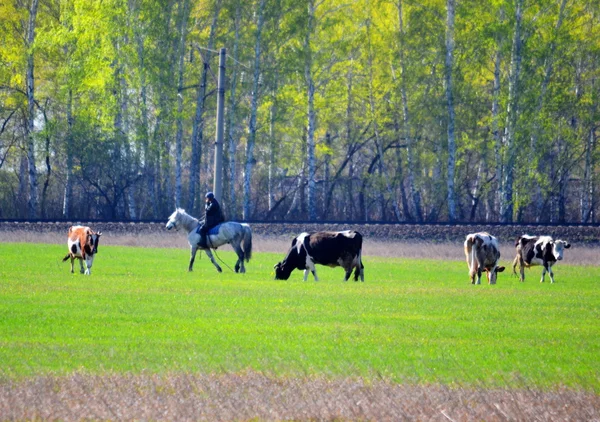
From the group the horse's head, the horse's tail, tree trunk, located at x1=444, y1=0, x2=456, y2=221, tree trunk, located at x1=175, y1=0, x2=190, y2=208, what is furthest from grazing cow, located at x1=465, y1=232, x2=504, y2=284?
tree trunk, located at x1=175, y1=0, x2=190, y2=208

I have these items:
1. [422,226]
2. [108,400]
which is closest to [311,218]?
[422,226]

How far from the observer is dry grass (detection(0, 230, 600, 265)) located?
36.1 metres

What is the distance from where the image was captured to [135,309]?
17.4m

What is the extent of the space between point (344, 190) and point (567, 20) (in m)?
16.7

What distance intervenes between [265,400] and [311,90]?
41024 millimetres

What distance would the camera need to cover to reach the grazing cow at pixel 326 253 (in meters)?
26.0

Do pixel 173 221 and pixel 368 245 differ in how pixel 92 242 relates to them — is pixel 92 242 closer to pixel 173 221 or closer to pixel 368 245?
pixel 173 221

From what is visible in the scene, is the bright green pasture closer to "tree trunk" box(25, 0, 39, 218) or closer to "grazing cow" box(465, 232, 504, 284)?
"grazing cow" box(465, 232, 504, 284)

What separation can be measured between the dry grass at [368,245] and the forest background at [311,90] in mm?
8296

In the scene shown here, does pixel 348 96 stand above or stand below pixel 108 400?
above

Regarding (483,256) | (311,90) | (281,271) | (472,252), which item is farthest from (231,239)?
(311,90)

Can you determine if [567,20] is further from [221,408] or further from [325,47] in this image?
[221,408]

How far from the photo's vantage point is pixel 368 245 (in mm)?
39719

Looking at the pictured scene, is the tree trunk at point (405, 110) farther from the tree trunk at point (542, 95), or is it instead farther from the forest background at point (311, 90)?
the tree trunk at point (542, 95)
